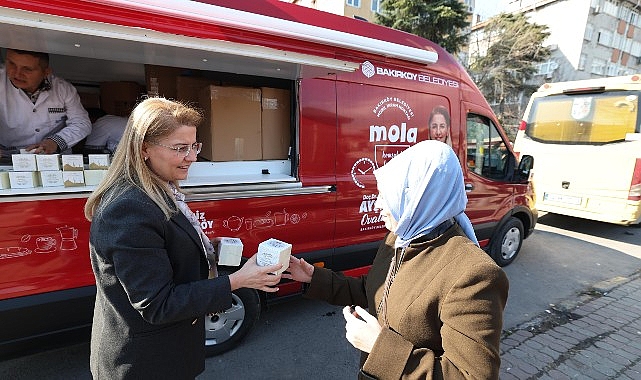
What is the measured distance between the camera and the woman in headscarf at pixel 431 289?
97 cm

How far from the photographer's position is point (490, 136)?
4.18m

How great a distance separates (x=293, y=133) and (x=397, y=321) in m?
1.91

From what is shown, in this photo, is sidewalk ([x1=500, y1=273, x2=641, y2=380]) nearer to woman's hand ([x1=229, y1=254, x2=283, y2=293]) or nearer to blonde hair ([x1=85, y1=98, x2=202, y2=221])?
woman's hand ([x1=229, y1=254, x2=283, y2=293])

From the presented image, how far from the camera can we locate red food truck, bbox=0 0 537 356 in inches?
72.3

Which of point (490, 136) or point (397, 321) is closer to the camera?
point (397, 321)

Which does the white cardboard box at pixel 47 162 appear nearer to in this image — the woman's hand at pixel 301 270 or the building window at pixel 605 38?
the woman's hand at pixel 301 270

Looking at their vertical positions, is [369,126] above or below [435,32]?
below

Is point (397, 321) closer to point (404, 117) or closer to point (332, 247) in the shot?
point (332, 247)

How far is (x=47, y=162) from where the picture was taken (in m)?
1.94

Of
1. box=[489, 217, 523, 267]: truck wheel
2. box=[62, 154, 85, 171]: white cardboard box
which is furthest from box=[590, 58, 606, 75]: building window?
box=[62, 154, 85, 171]: white cardboard box

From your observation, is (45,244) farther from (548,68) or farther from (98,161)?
(548,68)

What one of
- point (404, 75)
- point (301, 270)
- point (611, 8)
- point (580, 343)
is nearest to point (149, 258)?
point (301, 270)

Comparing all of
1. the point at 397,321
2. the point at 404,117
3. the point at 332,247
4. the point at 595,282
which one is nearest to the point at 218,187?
the point at 332,247

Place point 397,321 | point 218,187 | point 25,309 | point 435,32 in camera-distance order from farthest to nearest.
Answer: point 435,32, point 218,187, point 25,309, point 397,321
